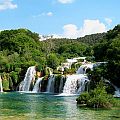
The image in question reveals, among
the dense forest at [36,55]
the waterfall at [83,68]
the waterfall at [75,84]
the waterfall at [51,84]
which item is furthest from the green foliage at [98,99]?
the waterfall at [83,68]

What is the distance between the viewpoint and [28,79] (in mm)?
76750

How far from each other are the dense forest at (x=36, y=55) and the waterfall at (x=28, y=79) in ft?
3.86

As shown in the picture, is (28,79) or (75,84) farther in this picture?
(28,79)

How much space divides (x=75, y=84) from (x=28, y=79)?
13.8m

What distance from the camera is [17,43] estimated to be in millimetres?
107125

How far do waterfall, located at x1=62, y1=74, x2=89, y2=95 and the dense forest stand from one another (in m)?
2.11

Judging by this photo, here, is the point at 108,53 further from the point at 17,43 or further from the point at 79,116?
the point at 17,43

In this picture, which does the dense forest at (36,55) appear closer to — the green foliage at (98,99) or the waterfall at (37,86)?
the waterfall at (37,86)

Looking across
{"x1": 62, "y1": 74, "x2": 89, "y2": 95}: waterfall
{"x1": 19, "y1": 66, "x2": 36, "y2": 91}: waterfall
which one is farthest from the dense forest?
{"x1": 62, "y1": 74, "x2": 89, "y2": 95}: waterfall

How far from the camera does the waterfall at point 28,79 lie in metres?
76.0

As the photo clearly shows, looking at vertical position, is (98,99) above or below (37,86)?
below

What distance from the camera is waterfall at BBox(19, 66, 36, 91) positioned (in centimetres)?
7600

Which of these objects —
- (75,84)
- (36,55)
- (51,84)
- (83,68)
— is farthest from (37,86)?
(36,55)

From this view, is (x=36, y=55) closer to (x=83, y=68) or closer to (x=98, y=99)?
(x=83, y=68)
